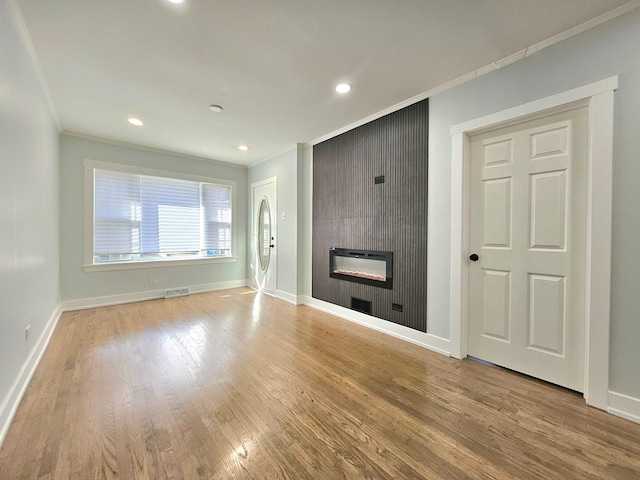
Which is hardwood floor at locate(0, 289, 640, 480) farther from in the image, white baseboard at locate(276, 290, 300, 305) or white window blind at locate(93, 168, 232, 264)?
white window blind at locate(93, 168, 232, 264)

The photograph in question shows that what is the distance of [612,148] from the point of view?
5.44 feet

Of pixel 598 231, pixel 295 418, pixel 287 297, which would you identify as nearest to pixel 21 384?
pixel 295 418

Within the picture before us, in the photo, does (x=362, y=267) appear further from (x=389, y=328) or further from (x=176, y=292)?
(x=176, y=292)

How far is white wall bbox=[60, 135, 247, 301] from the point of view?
3691mm

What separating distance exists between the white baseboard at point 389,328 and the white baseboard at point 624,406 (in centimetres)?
101

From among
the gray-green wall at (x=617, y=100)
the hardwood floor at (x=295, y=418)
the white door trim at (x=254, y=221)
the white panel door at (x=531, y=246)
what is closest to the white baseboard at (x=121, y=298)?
the white door trim at (x=254, y=221)

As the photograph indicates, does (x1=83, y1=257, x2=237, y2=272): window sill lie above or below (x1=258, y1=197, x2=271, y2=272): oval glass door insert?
below

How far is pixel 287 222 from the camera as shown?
173 inches

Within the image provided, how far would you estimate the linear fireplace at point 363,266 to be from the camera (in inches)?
119

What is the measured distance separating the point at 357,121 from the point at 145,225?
371 centimetres

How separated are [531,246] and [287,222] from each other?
10.6 ft

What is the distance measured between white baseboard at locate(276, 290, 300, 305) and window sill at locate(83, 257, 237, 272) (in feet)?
4.82

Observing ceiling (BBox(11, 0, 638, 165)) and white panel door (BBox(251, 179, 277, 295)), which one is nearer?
ceiling (BBox(11, 0, 638, 165))

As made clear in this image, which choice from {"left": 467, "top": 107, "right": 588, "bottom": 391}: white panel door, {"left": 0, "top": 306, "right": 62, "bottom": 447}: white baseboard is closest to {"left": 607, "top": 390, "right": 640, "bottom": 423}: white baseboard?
{"left": 467, "top": 107, "right": 588, "bottom": 391}: white panel door
